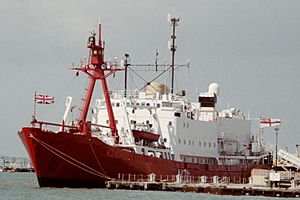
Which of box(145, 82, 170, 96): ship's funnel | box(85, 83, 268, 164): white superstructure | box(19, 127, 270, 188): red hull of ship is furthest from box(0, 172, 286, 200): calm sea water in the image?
box(145, 82, 170, 96): ship's funnel

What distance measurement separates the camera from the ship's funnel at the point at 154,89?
233ft

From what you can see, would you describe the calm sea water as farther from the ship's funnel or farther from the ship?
the ship's funnel

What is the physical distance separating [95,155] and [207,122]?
55.8ft

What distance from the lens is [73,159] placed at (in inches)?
2303

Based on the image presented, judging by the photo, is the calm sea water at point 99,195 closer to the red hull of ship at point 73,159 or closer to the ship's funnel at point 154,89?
the red hull of ship at point 73,159

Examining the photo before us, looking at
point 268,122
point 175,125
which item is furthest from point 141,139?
point 268,122

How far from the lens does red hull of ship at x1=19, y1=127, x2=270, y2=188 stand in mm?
57938

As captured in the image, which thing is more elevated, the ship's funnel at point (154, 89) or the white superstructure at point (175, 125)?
the ship's funnel at point (154, 89)

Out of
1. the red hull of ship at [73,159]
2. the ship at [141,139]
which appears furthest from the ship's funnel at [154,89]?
the red hull of ship at [73,159]

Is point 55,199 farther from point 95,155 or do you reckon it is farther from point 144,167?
point 144,167

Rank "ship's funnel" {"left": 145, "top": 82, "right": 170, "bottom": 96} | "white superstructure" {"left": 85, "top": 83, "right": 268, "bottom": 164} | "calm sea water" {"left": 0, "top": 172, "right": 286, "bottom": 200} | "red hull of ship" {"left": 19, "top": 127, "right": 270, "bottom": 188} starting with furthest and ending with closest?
"ship's funnel" {"left": 145, "top": 82, "right": 170, "bottom": 96}, "white superstructure" {"left": 85, "top": 83, "right": 268, "bottom": 164}, "red hull of ship" {"left": 19, "top": 127, "right": 270, "bottom": 188}, "calm sea water" {"left": 0, "top": 172, "right": 286, "bottom": 200}

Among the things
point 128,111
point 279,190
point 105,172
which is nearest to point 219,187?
point 279,190

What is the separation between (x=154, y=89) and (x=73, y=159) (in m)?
14.9

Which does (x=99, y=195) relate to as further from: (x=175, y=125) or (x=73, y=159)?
(x=175, y=125)
